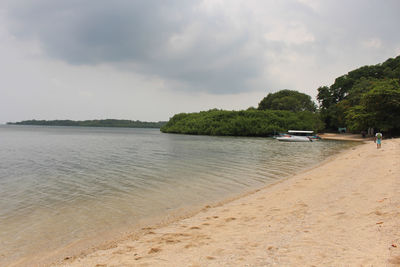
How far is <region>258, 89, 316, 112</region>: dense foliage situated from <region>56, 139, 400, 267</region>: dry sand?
97.6m

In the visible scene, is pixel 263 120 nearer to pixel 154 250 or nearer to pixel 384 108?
pixel 384 108

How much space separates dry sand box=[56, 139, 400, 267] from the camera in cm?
416

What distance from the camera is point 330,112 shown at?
271ft

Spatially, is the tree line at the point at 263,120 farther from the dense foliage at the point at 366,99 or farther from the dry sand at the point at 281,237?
the dry sand at the point at 281,237

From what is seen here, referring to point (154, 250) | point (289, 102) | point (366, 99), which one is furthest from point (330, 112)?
point (154, 250)

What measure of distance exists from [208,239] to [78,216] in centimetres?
510

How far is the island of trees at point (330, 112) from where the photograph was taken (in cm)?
4806

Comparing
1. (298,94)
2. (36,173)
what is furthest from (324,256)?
(298,94)

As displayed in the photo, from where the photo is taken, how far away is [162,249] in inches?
204

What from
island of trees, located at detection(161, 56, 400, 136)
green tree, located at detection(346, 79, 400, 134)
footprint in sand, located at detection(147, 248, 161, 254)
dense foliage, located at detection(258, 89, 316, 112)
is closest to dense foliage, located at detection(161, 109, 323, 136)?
island of trees, located at detection(161, 56, 400, 136)

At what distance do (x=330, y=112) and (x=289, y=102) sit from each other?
1982cm

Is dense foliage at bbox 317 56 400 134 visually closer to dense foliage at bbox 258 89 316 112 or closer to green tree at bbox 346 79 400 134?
green tree at bbox 346 79 400 134

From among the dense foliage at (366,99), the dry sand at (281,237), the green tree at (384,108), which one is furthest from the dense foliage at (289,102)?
the dry sand at (281,237)

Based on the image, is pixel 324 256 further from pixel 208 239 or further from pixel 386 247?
pixel 208 239
